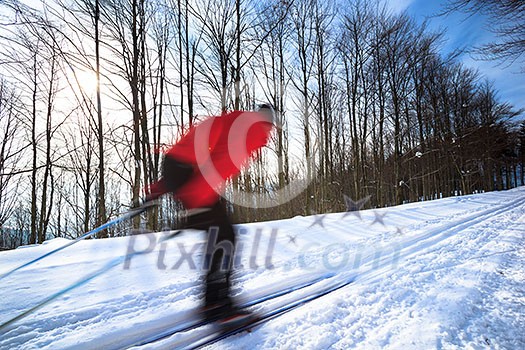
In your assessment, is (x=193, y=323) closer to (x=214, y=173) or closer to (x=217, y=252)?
(x=217, y=252)

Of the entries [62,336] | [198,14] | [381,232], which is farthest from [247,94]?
[62,336]

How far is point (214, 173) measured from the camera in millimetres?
1783

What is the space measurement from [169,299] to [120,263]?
116 cm

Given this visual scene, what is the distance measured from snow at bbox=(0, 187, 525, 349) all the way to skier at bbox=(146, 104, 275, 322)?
0.17 m

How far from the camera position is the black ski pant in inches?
69.5

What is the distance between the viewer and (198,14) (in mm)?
8375

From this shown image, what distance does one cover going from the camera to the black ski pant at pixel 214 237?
177cm

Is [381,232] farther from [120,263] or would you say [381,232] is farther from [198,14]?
[198,14]

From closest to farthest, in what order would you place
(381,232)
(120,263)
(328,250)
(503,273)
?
(503,273) < (120,263) < (328,250) < (381,232)

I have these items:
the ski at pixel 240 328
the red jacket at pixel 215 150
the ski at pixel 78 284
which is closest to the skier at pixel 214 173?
the red jacket at pixel 215 150

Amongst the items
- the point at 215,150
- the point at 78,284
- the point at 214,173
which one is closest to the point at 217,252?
the point at 214,173

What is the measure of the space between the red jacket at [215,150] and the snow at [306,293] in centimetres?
42

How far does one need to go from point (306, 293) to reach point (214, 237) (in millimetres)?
937

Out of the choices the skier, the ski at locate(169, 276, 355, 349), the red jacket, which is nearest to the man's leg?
the skier
